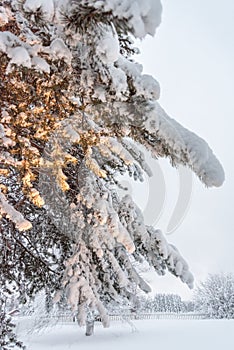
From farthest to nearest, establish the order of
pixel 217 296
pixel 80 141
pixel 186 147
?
pixel 217 296 → pixel 80 141 → pixel 186 147

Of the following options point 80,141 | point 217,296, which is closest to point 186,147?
point 80,141

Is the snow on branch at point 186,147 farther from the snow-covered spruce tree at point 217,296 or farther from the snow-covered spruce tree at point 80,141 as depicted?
the snow-covered spruce tree at point 217,296

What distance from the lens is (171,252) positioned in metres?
3.05

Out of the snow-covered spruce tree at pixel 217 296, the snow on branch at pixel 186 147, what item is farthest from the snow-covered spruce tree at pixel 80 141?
the snow-covered spruce tree at pixel 217 296

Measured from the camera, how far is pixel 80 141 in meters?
2.62

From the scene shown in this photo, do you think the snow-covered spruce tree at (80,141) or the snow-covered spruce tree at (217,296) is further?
the snow-covered spruce tree at (217,296)

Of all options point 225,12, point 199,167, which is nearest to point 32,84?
point 199,167

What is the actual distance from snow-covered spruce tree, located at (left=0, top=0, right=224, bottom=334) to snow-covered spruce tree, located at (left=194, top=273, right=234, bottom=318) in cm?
3474

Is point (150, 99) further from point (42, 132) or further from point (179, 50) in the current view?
point (179, 50)

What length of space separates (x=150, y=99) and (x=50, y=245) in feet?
8.21

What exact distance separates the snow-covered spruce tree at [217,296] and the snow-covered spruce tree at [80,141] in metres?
34.7

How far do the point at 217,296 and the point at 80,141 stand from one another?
1452 inches

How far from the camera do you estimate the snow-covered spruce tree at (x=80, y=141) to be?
5.30 ft

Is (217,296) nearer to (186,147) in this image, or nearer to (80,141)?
(80,141)
